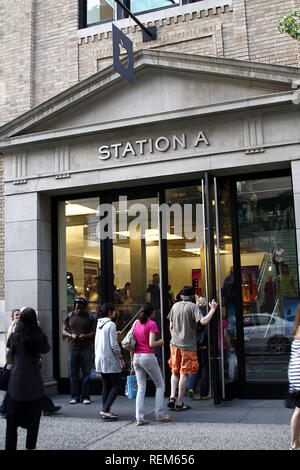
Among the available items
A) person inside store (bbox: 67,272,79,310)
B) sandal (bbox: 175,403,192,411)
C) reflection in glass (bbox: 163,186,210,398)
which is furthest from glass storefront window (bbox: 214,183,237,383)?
person inside store (bbox: 67,272,79,310)

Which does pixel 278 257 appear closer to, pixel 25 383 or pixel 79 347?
pixel 79 347

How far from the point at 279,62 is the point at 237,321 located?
4.78 metres

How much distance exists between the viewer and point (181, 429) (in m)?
7.30

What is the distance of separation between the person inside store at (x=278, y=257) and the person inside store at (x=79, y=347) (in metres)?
3.48

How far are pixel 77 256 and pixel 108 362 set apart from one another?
347 centimetres

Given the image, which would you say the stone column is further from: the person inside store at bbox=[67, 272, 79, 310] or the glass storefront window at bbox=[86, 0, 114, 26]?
the glass storefront window at bbox=[86, 0, 114, 26]

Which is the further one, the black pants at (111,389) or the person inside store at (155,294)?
the person inside store at (155,294)

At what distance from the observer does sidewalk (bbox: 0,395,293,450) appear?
6.57m

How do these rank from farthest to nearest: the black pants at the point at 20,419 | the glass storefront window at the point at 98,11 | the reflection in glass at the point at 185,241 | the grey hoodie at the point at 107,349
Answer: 1. the glass storefront window at the point at 98,11
2. the reflection in glass at the point at 185,241
3. the grey hoodie at the point at 107,349
4. the black pants at the point at 20,419

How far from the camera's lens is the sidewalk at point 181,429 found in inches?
259

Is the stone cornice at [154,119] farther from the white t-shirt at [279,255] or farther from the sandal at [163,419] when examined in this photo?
the sandal at [163,419]

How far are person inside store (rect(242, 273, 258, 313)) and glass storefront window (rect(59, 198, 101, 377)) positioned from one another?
294 cm

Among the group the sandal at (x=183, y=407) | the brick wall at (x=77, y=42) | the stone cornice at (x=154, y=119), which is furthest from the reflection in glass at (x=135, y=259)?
the brick wall at (x=77, y=42)

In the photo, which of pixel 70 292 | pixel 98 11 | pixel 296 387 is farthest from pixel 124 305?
pixel 98 11
